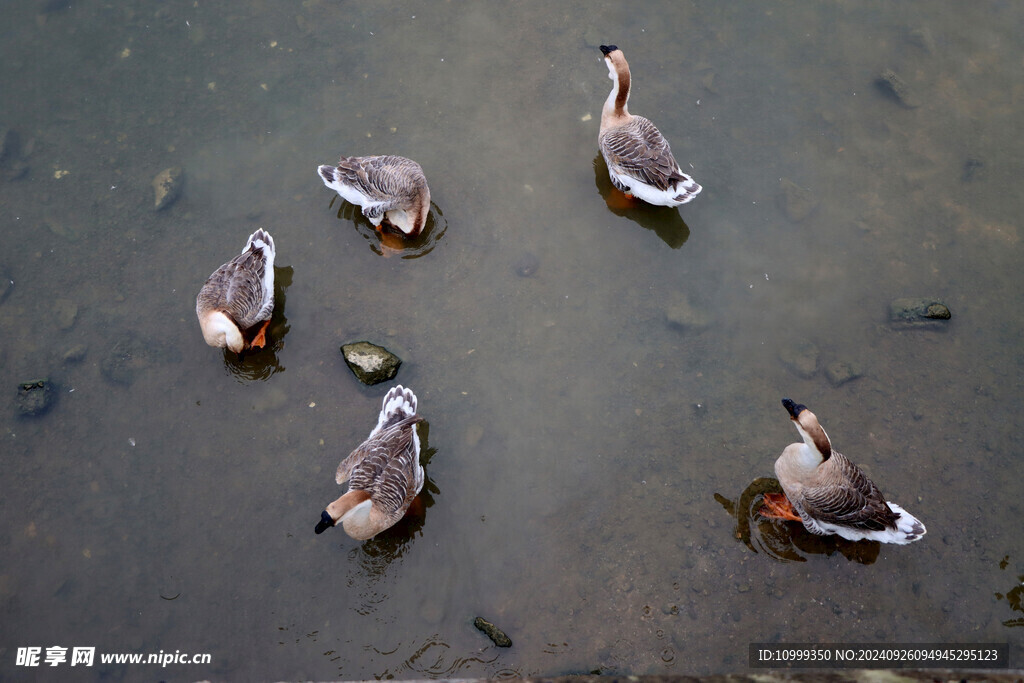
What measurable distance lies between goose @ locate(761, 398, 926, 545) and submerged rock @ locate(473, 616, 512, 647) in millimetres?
2842

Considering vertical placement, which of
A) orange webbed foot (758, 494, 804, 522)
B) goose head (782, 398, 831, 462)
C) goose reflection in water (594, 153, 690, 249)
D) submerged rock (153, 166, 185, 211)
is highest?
goose reflection in water (594, 153, 690, 249)

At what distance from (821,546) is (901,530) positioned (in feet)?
2.37

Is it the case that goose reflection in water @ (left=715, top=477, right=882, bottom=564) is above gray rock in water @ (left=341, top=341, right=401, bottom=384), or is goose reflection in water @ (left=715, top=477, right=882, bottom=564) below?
below

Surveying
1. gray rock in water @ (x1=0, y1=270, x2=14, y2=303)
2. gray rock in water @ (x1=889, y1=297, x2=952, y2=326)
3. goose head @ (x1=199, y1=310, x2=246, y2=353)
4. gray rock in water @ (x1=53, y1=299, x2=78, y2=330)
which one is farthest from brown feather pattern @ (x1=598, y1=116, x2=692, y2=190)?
gray rock in water @ (x1=0, y1=270, x2=14, y2=303)

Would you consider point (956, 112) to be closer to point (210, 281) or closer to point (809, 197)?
point (809, 197)

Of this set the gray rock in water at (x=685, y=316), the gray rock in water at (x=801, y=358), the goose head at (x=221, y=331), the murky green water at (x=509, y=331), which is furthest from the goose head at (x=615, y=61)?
the goose head at (x=221, y=331)

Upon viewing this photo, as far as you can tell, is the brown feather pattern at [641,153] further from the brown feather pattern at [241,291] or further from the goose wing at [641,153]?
the brown feather pattern at [241,291]

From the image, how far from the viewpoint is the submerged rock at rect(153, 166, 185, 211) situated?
7582mm

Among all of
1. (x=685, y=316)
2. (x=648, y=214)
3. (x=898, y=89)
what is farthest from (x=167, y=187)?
(x=898, y=89)

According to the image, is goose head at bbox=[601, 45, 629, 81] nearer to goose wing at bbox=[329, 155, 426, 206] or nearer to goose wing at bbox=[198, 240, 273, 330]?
goose wing at bbox=[329, 155, 426, 206]

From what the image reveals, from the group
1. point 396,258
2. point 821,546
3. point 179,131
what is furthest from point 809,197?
point 179,131

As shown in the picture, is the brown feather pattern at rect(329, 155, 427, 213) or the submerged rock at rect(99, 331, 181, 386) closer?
the submerged rock at rect(99, 331, 181, 386)

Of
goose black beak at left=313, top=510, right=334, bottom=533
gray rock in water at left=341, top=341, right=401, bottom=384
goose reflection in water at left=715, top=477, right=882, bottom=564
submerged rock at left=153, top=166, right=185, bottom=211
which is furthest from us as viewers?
submerged rock at left=153, top=166, right=185, bottom=211

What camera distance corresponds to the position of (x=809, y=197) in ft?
25.5
